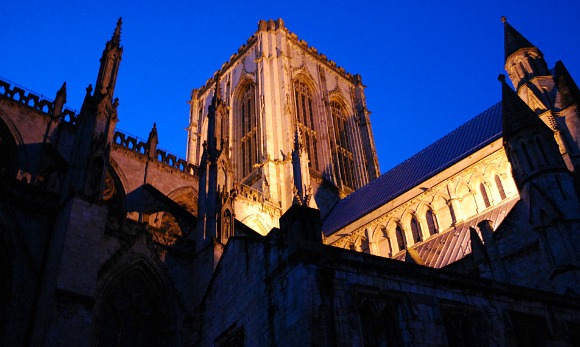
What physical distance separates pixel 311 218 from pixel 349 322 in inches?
80.3

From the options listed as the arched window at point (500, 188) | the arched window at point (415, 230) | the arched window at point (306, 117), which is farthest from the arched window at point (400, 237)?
the arched window at point (306, 117)

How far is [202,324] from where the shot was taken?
13.3 m

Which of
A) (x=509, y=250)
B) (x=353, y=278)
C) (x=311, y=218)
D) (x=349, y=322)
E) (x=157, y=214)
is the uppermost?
(x=157, y=214)

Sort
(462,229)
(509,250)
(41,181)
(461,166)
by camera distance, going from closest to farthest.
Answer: (509,250), (41,181), (462,229), (461,166)

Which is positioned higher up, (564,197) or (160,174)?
(160,174)

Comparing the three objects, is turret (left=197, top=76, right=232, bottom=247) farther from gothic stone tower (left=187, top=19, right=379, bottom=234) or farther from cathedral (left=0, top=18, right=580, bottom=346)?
gothic stone tower (left=187, top=19, right=379, bottom=234)

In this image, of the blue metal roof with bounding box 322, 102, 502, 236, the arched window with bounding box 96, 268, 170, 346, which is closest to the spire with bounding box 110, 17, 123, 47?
the arched window with bounding box 96, 268, 170, 346

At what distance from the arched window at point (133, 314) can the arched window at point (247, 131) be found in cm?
2324

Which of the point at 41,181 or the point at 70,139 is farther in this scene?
the point at 70,139

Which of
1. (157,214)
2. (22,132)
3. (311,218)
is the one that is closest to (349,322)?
(311,218)

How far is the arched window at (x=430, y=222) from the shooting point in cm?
2482

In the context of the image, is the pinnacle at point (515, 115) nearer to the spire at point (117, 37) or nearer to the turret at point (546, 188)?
the turret at point (546, 188)

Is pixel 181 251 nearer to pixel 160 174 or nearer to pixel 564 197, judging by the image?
pixel 160 174

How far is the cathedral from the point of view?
9.66 meters
